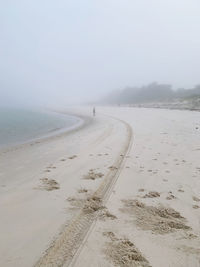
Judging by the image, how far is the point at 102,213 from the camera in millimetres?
5453

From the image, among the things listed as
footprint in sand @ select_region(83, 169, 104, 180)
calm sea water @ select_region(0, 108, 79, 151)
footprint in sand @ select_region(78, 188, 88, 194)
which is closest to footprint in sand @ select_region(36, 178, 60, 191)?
footprint in sand @ select_region(78, 188, 88, 194)

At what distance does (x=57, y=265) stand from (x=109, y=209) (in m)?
2.13

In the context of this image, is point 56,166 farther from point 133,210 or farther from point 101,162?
point 133,210

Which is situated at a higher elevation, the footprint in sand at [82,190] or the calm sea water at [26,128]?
the footprint in sand at [82,190]

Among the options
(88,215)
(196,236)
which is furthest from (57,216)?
(196,236)

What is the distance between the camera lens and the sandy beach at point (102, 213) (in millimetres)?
3977

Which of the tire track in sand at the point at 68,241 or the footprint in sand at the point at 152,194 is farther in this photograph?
the footprint in sand at the point at 152,194

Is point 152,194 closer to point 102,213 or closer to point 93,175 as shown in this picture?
point 102,213

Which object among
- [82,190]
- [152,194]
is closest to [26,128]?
[82,190]

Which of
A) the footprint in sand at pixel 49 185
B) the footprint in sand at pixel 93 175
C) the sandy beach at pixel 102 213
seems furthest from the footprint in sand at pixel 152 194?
the footprint in sand at pixel 49 185

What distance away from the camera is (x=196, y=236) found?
4484 mm

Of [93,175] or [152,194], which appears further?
[93,175]

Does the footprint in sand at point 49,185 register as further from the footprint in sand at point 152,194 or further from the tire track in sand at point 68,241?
the footprint in sand at point 152,194

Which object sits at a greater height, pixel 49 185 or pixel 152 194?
pixel 152 194
